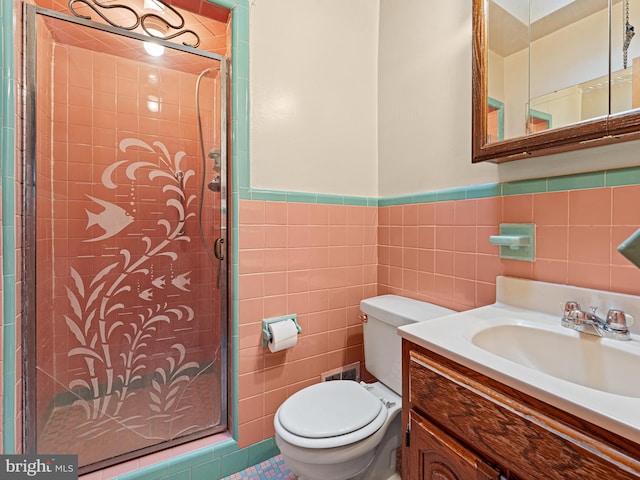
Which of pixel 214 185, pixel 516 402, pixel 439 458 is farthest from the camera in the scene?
pixel 214 185

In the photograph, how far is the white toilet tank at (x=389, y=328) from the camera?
1253 millimetres

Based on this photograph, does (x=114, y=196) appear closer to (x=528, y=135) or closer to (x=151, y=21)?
(x=151, y=21)

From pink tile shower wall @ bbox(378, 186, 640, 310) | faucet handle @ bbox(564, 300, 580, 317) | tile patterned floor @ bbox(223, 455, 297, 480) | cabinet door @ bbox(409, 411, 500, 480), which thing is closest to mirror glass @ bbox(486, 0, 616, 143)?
pink tile shower wall @ bbox(378, 186, 640, 310)

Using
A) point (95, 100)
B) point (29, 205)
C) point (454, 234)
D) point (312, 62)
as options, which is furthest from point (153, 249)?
point (454, 234)

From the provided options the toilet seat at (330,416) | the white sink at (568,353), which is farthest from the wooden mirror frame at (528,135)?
the toilet seat at (330,416)

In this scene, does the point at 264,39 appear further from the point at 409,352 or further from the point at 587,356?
the point at 587,356

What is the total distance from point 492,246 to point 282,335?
3.23 feet

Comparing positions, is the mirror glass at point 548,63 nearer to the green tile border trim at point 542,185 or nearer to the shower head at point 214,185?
the green tile border trim at point 542,185

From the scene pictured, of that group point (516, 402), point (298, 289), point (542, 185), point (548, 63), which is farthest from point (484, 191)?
point (298, 289)

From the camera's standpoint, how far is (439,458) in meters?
0.76

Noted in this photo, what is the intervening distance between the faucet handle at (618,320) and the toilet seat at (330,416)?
30.4 inches

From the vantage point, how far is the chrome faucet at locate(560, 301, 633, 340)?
2.54 ft

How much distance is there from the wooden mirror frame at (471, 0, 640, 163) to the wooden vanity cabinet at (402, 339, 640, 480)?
0.74 metres

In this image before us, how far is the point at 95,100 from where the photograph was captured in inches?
47.6
